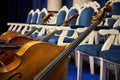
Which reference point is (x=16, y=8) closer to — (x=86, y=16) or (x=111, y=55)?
(x=86, y=16)

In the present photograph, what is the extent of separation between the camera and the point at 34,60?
1.19m

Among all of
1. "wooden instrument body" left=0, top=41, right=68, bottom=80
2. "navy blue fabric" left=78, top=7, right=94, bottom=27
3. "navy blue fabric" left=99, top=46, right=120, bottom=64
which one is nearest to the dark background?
"navy blue fabric" left=78, top=7, right=94, bottom=27

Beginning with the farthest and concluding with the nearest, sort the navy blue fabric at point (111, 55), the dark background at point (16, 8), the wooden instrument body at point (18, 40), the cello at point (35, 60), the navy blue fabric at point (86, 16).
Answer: the dark background at point (16, 8) → the navy blue fabric at point (86, 16) → the wooden instrument body at point (18, 40) → the navy blue fabric at point (111, 55) → the cello at point (35, 60)

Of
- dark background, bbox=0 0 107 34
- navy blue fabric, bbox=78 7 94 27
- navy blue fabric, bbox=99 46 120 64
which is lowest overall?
navy blue fabric, bbox=99 46 120 64

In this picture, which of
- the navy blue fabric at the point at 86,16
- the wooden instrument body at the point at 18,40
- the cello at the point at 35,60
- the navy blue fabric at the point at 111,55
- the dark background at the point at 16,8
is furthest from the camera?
the dark background at the point at 16,8

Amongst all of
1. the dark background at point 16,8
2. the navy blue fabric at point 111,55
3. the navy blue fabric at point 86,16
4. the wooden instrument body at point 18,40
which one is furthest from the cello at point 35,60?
the dark background at point 16,8

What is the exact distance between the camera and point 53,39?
115 inches

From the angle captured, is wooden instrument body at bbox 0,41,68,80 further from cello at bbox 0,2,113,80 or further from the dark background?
the dark background

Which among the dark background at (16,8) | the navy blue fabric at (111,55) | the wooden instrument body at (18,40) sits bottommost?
the navy blue fabric at (111,55)

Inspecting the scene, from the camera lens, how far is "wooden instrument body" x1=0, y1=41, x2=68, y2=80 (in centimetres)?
115

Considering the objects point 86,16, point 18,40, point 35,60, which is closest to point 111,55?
point 35,60

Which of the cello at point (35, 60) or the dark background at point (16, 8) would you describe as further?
the dark background at point (16, 8)

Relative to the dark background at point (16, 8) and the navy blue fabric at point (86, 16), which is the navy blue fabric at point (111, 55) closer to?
the navy blue fabric at point (86, 16)

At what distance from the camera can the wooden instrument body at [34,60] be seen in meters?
1.15
